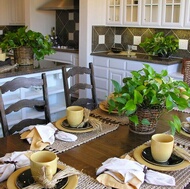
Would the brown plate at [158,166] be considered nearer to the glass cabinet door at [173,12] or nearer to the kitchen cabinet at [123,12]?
the glass cabinet door at [173,12]

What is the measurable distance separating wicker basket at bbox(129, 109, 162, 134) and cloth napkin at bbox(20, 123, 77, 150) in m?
0.36

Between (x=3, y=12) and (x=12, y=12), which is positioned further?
(x=12, y=12)

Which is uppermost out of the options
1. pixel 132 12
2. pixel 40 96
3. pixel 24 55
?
pixel 132 12

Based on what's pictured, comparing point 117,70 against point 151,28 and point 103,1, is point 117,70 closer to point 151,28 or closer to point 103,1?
point 151,28

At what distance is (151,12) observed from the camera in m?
4.17

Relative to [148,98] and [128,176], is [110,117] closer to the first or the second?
[148,98]

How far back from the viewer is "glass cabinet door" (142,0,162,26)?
4.08 metres

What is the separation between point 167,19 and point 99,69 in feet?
4.15

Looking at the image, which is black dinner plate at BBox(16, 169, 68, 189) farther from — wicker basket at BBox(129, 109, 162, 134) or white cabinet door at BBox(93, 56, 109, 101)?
white cabinet door at BBox(93, 56, 109, 101)

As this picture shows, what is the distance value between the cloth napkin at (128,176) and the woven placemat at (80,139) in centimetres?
32

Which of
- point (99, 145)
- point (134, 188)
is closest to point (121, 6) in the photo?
point (99, 145)

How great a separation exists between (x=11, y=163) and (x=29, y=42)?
1.94 meters

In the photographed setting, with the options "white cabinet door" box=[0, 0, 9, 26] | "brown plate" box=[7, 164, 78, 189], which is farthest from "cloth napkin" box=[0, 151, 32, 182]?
"white cabinet door" box=[0, 0, 9, 26]

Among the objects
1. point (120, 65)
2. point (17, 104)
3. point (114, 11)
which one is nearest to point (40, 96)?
point (17, 104)
